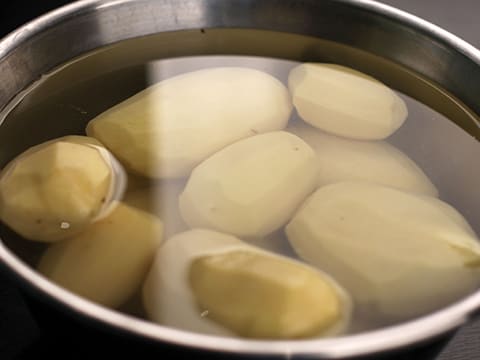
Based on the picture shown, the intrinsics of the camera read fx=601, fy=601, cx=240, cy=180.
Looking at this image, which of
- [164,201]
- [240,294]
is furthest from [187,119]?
[240,294]

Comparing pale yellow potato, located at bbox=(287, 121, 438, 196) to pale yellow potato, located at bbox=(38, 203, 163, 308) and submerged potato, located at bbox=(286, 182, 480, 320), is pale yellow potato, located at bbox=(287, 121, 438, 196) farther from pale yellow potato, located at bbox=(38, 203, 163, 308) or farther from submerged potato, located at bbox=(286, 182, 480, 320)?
pale yellow potato, located at bbox=(38, 203, 163, 308)

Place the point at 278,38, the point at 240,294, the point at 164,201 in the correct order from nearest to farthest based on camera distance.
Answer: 1. the point at 240,294
2. the point at 164,201
3. the point at 278,38

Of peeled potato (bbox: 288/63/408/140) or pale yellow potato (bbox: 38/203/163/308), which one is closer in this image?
pale yellow potato (bbox: 38/203/163/308)

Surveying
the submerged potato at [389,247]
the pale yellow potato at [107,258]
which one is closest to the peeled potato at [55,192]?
the pale yellow potato at [107,258]

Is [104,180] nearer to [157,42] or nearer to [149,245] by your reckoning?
[149,245]

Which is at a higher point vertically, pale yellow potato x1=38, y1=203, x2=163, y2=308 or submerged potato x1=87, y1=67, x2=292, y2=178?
submerged potato x1=87, y1=67, x2=292, y2=178

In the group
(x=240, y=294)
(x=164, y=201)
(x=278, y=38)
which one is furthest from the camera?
(x=278, y=38)

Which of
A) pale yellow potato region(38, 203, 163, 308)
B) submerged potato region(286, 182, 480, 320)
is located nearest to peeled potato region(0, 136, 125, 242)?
pale yellow potato region(38, 203, 163, 308)

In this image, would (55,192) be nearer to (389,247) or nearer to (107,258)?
(107,258)
